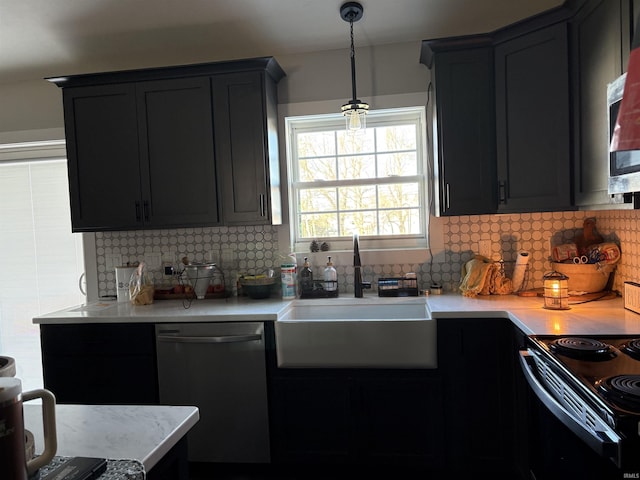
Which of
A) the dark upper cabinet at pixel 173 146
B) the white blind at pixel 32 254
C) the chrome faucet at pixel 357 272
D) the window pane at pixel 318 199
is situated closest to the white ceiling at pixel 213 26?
the dark upper cabinet at pixel 173 146

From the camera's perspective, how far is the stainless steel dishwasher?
2309 millimetres

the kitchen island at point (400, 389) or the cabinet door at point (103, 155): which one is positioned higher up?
the cabinet door at point (103, 155)

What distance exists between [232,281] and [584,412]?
2.23 metres

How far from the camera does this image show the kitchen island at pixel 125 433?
0.86 meters

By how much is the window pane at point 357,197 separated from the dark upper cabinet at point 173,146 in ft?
1.65

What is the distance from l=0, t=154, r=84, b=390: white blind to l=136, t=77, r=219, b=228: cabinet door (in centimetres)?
106

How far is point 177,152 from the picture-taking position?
2658mm

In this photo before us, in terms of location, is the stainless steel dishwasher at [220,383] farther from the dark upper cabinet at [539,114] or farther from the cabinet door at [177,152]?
the dark upper cabinet at [539,114]

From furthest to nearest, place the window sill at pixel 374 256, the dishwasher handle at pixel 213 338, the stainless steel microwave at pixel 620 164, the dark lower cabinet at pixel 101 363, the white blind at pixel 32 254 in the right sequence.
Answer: the white blind at pixel 32 254, the window sill at pixel 374 256, the dark lower cabinet at pixel 101 363, the dishwasher handle at pixel 213 338, the stainless steel microwave at pixel 620 164

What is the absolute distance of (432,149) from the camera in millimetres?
2730

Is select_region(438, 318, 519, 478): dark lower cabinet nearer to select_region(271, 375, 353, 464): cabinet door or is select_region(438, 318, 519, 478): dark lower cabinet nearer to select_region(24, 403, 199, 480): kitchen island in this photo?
select_region(271, 375, 353, 464): cabinet door

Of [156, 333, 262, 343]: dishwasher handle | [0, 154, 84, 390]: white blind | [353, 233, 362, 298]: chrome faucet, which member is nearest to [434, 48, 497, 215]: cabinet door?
[353, 233, 362, 298]: chrome faucet

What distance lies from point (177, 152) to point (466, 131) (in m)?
1.72

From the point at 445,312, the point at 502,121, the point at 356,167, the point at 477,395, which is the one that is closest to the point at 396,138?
the point at 356,167
